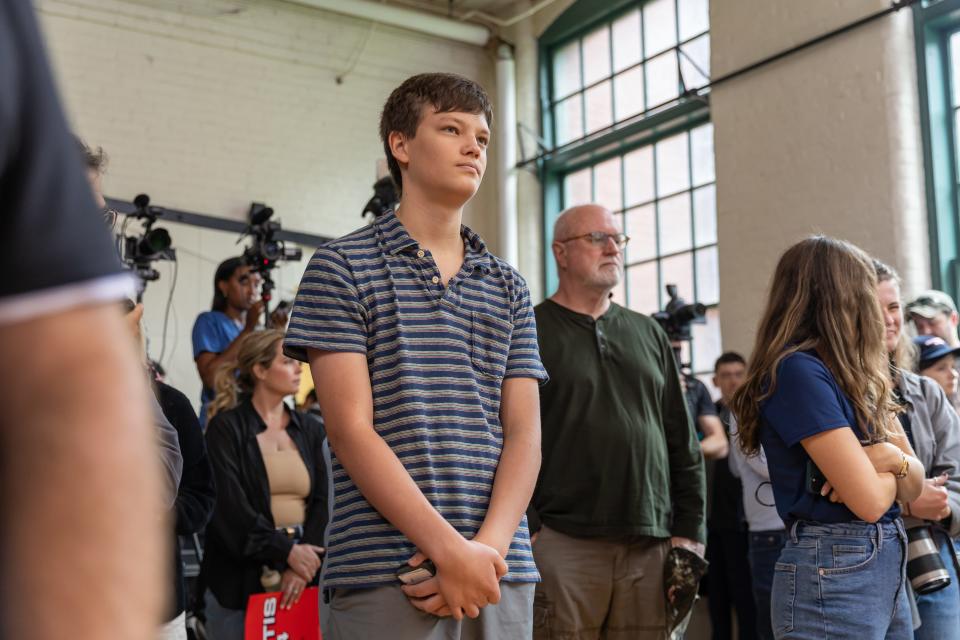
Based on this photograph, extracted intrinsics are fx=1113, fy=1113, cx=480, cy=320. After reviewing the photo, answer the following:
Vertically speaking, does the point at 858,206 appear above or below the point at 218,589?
above

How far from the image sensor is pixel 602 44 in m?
7.50

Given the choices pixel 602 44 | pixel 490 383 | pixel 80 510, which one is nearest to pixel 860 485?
pixel 490 383

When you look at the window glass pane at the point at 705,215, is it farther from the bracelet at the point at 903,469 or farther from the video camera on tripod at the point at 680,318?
the bracelet at the point at 903,469

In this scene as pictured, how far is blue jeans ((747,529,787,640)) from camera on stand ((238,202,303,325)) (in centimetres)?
230

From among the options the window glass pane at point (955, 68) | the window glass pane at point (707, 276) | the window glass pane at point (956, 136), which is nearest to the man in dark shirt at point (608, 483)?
the window glass pane at point (956, 136)

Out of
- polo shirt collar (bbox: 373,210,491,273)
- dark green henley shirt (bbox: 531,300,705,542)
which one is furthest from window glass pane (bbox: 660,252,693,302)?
polo shirt collar (bbox: 373,210,491,273)

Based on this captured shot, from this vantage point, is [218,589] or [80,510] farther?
[218,589]

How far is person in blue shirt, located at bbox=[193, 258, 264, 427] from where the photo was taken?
4535 millimetres

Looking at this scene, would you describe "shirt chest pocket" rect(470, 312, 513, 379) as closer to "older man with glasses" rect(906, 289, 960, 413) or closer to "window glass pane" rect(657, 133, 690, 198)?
"older man with glasses" rect(906, 289, 960, 413)

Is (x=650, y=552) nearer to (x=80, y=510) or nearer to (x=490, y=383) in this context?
(x=490, y=383)

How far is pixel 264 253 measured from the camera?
513 centimetres

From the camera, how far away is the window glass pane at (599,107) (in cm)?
739

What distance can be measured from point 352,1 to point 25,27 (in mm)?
7200

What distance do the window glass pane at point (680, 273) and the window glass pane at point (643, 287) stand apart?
0.24 ft
